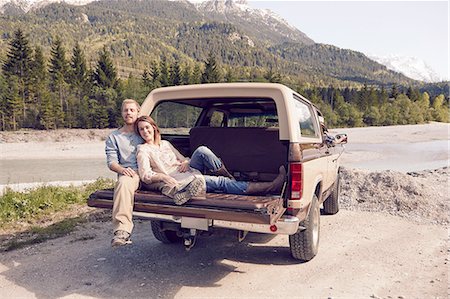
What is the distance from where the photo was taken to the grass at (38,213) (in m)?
5.77

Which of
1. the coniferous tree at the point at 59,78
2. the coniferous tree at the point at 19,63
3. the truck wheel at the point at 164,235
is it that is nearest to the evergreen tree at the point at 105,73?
the coniferous tree at the point at 59,78

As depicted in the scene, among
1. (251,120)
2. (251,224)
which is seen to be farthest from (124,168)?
(251,120)

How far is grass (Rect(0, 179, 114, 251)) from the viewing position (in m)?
5.77

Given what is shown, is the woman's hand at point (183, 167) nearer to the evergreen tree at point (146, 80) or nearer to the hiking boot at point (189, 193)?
the hiking boot at point (189, 193)

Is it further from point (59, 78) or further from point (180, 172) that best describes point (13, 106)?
point (180, 172)

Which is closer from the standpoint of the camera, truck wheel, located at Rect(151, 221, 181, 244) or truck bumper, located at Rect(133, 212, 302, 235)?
truck bumper, located at Rect(133, 212, 302, 235)

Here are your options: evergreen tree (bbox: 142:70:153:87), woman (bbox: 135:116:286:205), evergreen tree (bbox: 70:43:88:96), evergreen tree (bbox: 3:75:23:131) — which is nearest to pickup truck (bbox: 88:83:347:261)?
woman (bbox: 135:116:286:205)

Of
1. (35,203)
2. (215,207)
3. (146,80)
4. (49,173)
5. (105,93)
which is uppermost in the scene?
(146,80)

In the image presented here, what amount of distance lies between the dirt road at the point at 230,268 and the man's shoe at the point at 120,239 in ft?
1.81

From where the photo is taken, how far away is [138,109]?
16.1 ft

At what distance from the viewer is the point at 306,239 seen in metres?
4.50

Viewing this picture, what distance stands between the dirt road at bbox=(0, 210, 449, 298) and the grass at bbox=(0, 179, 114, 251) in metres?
0.34

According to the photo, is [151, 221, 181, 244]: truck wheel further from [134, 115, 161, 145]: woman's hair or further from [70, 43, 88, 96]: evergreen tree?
[70, 43, 88, 96]: evergreen tree

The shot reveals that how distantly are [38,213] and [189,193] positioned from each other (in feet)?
14.9
